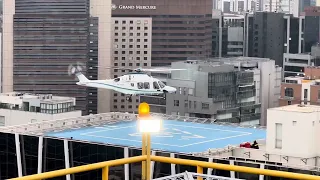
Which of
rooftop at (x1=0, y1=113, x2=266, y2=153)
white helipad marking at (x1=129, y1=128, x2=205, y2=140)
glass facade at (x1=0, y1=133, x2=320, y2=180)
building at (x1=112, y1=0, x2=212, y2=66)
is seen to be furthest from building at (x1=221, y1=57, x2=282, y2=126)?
glass facade at (x1=0, y1=133, x2=320, y2=180)

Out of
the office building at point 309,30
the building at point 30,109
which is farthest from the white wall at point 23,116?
the office building at point 309,30

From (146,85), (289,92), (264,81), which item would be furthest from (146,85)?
(264,81)

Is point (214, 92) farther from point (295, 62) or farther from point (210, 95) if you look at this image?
point (295, 62)

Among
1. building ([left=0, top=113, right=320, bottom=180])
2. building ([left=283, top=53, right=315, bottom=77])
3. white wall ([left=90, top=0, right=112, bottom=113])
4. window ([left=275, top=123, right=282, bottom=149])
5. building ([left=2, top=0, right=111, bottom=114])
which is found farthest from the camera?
→ building ([left=283, top=53, right=315, bottom=77])

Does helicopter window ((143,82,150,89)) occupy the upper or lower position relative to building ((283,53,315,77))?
upper

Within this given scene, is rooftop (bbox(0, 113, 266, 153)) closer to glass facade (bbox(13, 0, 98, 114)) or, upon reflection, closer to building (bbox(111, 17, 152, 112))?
glass facade (bbox(13, 0, 98, 114))

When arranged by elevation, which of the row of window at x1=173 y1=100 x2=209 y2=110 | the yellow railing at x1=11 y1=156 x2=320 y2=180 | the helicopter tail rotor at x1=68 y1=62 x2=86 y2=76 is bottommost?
the row of window at x1=173 y1=100 x2=209 y2=110

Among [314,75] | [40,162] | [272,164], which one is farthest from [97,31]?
[272,164]
